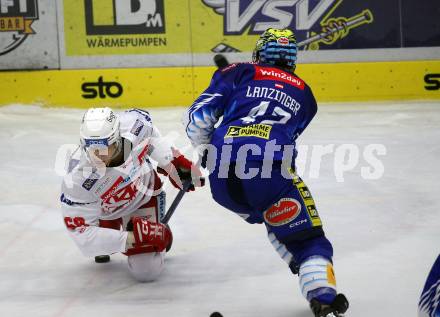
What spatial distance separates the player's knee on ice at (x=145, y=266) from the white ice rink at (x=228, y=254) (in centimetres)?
5

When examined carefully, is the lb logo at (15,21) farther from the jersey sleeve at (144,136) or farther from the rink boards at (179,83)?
the jersey sleeve at (144,136)

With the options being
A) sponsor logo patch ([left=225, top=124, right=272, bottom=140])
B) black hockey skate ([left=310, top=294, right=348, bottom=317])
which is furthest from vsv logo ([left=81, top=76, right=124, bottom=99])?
black hockey skate ([left=310, top=294, right=348, bottom=317])

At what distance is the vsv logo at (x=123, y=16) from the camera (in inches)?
307

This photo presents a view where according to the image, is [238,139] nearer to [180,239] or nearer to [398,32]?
[180,239]

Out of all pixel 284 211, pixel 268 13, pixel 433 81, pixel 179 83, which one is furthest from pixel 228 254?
pixel 433 81

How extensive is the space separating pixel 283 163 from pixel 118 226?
1.12 meters

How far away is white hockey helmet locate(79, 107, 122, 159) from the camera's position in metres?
3.12

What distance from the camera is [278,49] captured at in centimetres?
312

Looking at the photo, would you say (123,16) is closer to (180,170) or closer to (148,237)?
(180,170)

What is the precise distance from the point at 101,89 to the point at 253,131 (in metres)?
5.05

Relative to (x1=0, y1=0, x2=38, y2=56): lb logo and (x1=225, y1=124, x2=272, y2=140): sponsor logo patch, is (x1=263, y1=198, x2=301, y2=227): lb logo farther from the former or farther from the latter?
(x1=0, y1=0, x2=38, y2=56): lb logo

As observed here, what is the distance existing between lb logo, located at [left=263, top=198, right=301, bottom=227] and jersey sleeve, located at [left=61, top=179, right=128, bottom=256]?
0.74 meters

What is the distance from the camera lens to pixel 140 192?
3.63 metres

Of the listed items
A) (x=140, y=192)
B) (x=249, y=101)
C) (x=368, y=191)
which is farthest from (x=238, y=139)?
(x=368, y=191)
